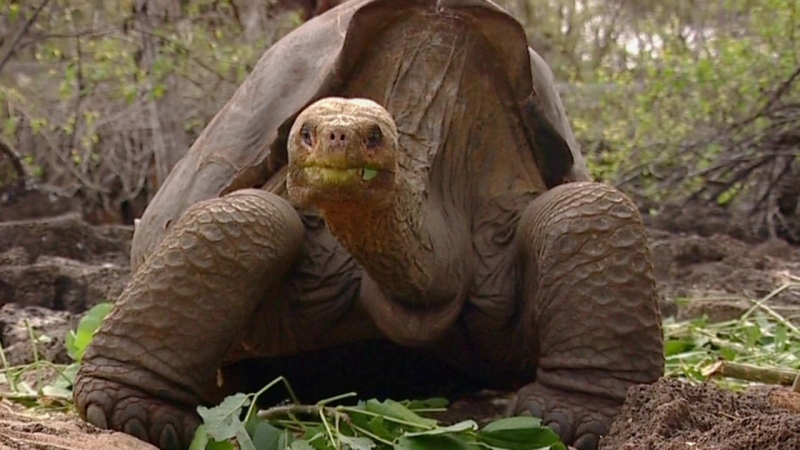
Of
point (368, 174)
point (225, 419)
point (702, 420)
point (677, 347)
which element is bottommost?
point (677, 347)

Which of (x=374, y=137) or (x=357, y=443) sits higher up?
(x=374, y=137)

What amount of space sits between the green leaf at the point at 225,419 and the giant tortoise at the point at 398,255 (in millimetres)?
147

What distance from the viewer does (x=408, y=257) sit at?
2.04m

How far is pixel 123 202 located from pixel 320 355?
5893 millimetres

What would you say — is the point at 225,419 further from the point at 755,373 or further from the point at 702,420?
the point at 755,373

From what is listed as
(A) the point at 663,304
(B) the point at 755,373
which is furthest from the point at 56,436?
(A) the point at 663,304

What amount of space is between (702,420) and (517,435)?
0.37 metres

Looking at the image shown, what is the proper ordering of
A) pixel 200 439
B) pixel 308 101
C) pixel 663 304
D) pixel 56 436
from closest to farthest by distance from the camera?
pixel 56 436 < pixel 200 439 < pixel 308 101 < pixel 663 304

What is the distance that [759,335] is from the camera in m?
3.14

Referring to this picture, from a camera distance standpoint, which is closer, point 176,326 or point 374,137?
point 374,137

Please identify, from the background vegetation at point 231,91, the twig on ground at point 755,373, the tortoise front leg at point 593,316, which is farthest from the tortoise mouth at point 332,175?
the background vegetation at point 231,91

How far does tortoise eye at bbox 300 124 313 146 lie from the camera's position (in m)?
1.73

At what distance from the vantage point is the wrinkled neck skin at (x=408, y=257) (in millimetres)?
1894

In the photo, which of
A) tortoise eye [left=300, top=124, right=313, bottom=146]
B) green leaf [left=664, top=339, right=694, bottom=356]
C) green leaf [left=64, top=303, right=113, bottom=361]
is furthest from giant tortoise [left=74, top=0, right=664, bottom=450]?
green leaf [left=664, top=339, right=694, bottom=356]
